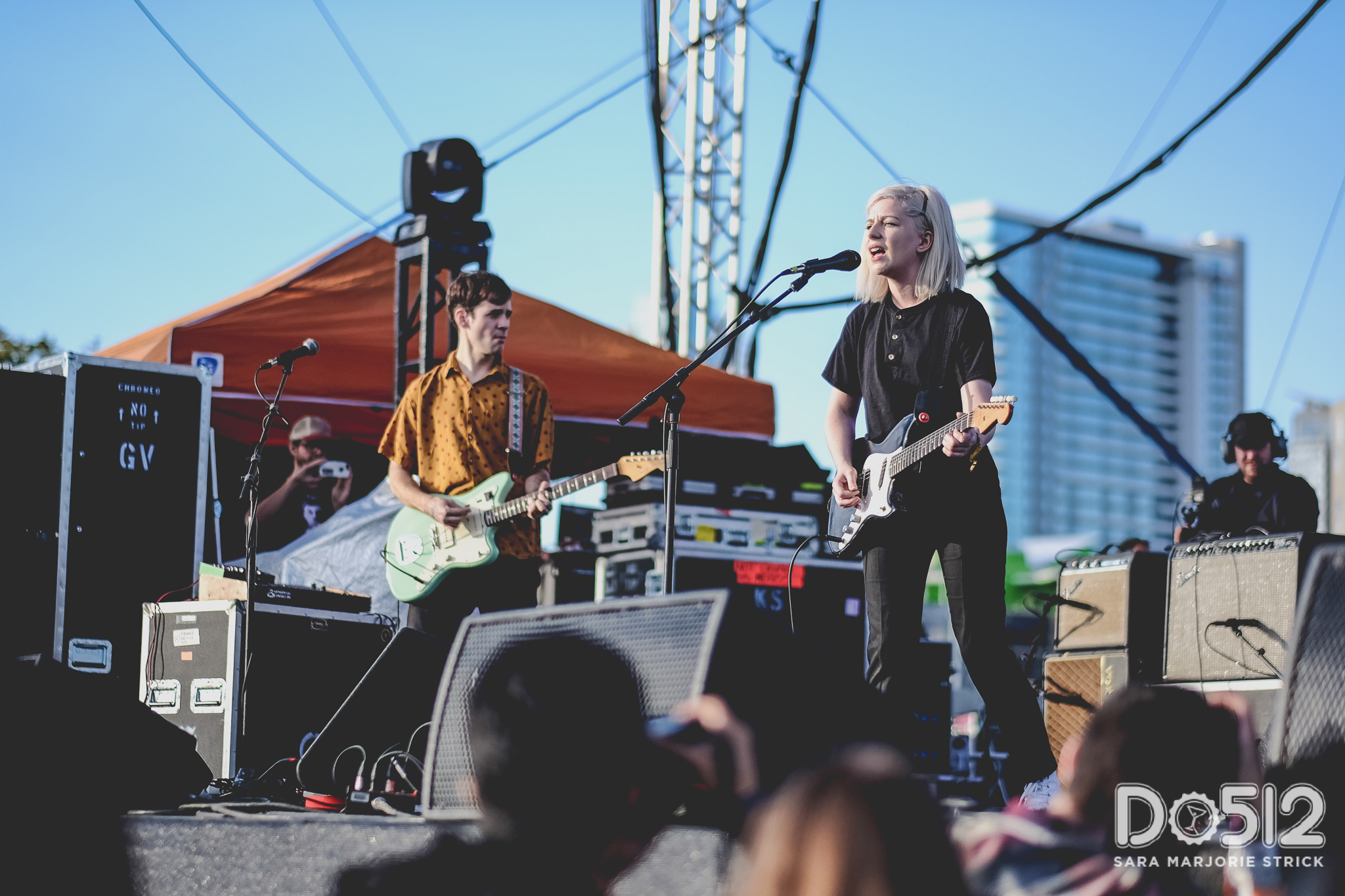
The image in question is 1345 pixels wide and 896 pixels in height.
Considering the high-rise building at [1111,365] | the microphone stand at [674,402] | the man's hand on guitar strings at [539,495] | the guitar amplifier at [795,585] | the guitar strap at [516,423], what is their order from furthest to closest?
the high-rise building at [1111,365] < the guitar amplifier at [795,585] < the guitar strap at [516,423] < the man's hand on guitar strings at [539,495] < the microphone stand at [674,402]

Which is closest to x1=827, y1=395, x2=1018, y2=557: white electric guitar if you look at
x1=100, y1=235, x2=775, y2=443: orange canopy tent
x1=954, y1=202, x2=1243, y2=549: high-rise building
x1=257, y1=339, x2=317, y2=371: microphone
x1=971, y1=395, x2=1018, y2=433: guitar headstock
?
x1=971, y1=395, x2=1018, y2=433: guitar headstock

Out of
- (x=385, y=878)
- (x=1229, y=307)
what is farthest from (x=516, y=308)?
(x=1229, y=307)

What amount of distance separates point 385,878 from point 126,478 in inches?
185

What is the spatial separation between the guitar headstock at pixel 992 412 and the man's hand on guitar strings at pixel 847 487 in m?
0.40

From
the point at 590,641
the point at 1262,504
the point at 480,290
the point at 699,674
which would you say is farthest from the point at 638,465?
the point at 699,674

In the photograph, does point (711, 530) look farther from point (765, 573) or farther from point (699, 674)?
point (699, 674)

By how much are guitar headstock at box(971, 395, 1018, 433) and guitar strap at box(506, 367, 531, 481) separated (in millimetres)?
1937

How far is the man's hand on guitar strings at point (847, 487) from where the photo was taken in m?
4.08

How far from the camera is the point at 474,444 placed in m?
5.27

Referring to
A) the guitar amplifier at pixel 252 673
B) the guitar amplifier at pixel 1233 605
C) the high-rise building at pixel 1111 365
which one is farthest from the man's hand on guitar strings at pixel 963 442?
the high-rise building at pixel 1111 365

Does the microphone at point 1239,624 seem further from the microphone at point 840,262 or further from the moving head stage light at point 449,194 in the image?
the moving head stage light at point 449,194

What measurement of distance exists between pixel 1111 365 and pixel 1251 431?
13576 centimetres

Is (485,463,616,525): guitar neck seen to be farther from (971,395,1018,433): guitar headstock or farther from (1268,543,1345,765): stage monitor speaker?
(1268,543,1345,765): stage monitor speaker

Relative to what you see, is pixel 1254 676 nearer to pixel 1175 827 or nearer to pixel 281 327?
pixel 1175 827
